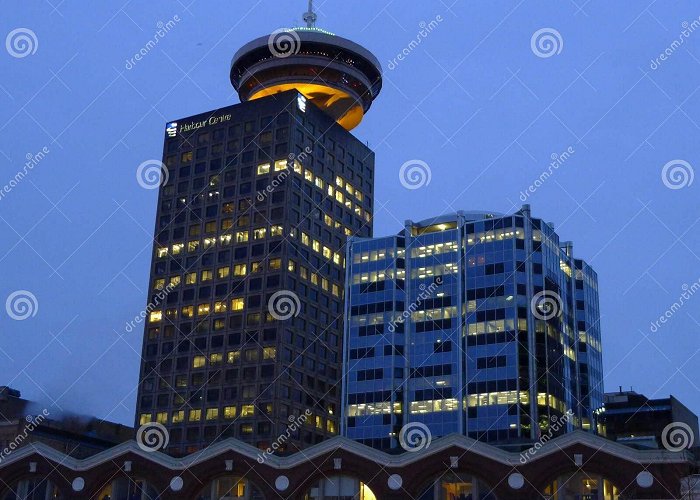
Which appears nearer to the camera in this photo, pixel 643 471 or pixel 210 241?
pixel 643 471

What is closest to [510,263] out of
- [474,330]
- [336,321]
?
[474,330]

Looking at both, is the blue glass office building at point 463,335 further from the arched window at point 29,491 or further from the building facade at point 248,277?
the arched window at point 29,491

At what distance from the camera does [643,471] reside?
61094 millimetres

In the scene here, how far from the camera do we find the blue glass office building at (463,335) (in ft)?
465

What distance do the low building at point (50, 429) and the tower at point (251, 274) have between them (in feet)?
45.3

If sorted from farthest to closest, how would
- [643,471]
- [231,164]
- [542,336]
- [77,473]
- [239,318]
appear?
[231,164] < [239,318] < [542,336] < [77,473] < [643,471]

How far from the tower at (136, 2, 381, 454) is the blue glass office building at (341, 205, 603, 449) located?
30.7 ft

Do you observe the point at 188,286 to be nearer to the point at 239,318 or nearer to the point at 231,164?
the point at 239,318

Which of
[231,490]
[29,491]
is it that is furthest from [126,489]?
[29,491]

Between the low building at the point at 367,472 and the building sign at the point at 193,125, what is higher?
the building sign at the point at 193,125

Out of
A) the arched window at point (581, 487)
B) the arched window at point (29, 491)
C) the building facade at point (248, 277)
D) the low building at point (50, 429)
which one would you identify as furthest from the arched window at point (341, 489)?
the building facade at point (248, 277)

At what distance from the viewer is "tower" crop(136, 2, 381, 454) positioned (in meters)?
153

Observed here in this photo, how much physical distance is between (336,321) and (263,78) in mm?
57529

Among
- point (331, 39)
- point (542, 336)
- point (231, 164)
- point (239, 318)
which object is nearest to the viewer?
point (542, 336)
